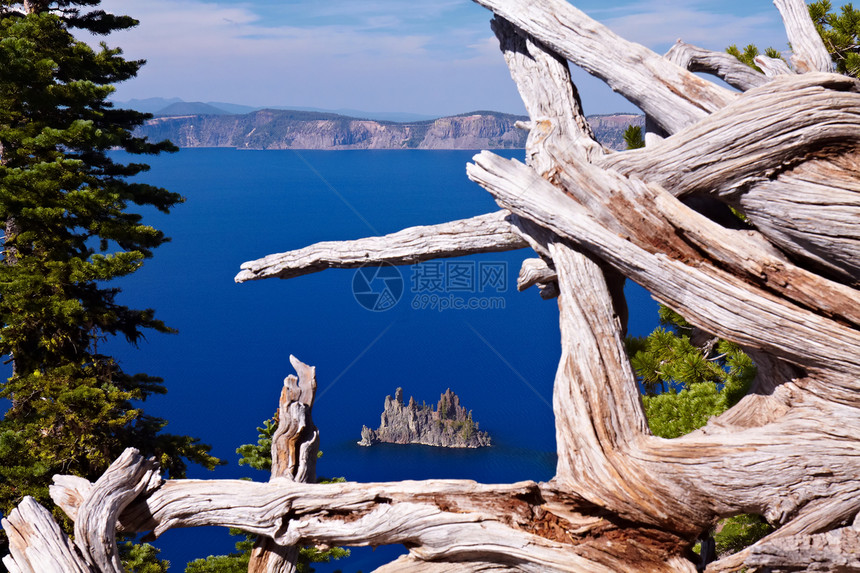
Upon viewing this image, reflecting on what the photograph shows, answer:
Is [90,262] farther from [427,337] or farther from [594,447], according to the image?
[427,337]

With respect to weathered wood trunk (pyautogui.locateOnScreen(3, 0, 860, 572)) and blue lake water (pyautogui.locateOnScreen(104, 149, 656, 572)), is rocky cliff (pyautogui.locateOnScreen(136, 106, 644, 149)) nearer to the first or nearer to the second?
blue lake water (pyautogui.locateOnScreen(104, 149, 656, 572))

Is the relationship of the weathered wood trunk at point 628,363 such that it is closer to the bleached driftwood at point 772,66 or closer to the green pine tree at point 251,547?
the bleached driftwood at point 772,66

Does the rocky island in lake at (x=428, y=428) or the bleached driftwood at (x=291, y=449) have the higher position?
the bleached driftwood at (x=291, y=449)

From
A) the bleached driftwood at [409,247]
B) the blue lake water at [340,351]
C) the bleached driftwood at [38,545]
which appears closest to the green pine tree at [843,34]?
the bleached driftwood at [409,247]

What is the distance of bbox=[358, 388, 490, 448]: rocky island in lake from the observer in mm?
35375

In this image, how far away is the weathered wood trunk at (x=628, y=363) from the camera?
3.53 meters

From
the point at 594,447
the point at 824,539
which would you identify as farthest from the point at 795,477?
the point at 594,447

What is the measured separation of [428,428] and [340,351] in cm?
839

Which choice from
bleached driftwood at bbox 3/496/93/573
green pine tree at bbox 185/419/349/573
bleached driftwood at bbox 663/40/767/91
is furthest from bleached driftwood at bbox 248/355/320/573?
green pine tree at bbox 185/419/349/573

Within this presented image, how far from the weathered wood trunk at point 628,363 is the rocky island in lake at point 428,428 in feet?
104

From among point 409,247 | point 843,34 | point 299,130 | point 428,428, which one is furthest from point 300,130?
point 409,247

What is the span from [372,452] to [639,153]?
105 ft

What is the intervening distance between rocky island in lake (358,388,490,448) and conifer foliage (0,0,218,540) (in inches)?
1017

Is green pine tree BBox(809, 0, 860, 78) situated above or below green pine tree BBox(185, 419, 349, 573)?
above
